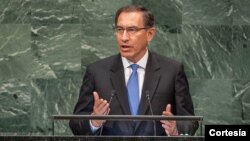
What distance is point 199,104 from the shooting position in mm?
5871

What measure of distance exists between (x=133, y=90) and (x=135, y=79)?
0.08m

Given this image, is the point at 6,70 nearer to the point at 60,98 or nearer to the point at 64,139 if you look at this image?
the point at 60,98

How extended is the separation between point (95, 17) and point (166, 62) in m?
1.88

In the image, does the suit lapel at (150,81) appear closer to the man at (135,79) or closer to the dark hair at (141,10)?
the man at (135,79)

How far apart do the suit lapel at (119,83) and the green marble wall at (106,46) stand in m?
1.83

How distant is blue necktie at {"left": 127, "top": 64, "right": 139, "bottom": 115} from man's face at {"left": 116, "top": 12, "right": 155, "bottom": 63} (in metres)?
0.09

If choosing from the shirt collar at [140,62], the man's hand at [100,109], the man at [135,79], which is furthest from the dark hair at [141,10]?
the man's hand at [100,109]

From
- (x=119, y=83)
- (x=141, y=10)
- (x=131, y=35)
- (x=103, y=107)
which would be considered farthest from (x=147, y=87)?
(x=103, y=107)

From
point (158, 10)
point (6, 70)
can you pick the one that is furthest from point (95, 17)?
point (6, 70)

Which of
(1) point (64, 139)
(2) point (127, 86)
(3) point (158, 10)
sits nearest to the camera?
(1) point (64, 139)

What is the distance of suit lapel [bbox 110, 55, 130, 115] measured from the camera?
12.2ft

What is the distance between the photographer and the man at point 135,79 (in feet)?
12.3

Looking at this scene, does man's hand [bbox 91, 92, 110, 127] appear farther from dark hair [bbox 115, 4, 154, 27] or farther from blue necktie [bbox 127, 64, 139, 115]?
dark hair [bbox 115, 4, 154, 27]

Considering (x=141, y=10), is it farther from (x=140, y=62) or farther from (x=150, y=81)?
(x=150, y=81)
